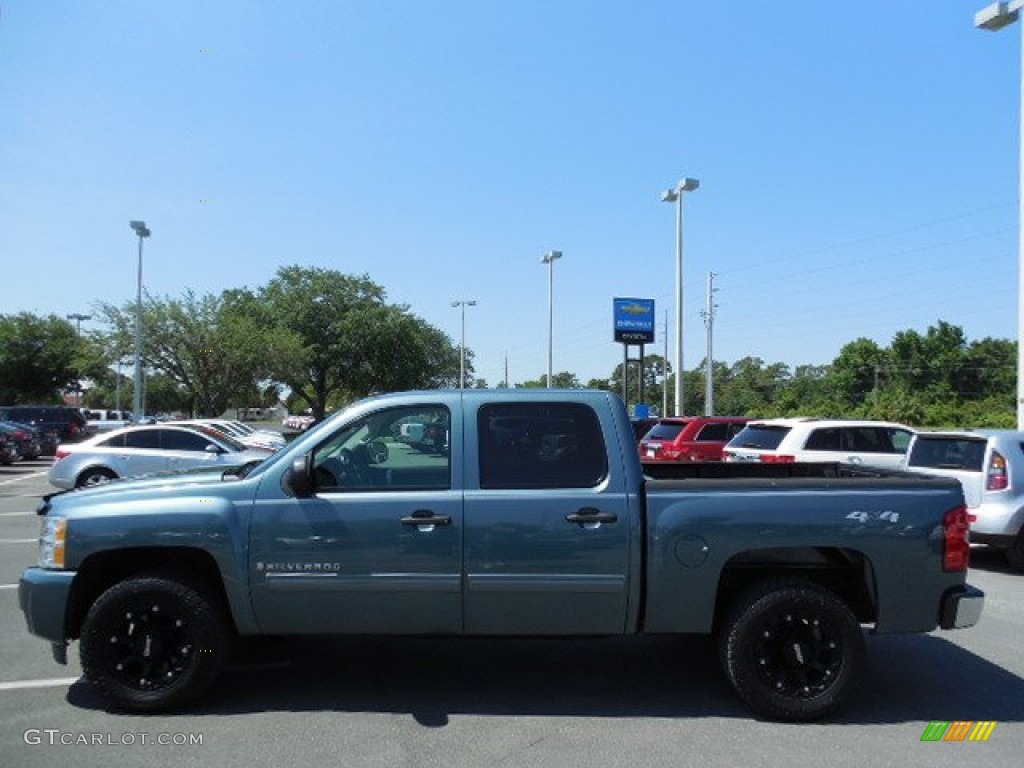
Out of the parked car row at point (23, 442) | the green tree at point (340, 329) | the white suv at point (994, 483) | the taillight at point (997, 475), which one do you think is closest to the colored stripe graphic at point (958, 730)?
the white suv at point (994, 483)

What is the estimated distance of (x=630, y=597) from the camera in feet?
16.0

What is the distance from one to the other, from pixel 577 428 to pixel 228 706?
8.64 ft

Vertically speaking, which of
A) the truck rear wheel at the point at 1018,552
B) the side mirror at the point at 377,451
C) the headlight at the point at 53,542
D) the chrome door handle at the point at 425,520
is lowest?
the truck rear wheel at the point at 1018,552

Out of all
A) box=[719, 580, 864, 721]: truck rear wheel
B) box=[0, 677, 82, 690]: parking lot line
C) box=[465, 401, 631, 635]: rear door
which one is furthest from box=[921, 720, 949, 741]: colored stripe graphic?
box=[0, 677, 82, 690]: parking lot line

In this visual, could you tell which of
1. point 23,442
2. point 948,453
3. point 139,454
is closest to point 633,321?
point 23,442

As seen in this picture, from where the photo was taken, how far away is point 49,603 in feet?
16.1

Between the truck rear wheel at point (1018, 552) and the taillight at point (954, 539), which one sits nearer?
the taillight at point (954, 539)

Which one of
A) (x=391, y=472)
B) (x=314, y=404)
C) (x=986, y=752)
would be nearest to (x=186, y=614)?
(x=391, y=472)

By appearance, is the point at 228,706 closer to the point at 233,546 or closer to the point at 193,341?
the point at 233,546

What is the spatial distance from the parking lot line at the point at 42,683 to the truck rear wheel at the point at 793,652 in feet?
13.6

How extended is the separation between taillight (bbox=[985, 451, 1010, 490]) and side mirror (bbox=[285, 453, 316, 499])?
26.9 ft

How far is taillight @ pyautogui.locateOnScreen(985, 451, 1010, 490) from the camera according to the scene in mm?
9680

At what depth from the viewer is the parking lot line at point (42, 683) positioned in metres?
5.43

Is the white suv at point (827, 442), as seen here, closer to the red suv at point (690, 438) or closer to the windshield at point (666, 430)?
the red suv at point (690, 438)
